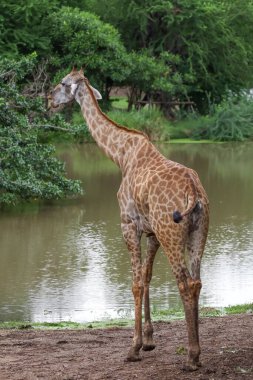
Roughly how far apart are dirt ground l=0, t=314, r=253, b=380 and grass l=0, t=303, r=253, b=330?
1.88ft

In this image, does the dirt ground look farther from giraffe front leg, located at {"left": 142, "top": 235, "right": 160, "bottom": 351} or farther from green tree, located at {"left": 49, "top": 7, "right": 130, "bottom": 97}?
green tree, located at {"left": 49, "top": 7, "right": 130, "bottom": 97}

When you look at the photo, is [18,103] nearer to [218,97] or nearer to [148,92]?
[148,92]

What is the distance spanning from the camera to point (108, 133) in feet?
28.3

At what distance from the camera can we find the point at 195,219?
23.5 ft

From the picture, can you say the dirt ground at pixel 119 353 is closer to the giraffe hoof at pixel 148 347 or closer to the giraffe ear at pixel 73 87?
the giraffe hoof at pixel 148 347

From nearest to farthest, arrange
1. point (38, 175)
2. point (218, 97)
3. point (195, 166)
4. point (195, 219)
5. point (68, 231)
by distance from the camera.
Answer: point (195, 219) < point (68, 231) < point (38, 175) < point (195, 166) < point (218, 97)

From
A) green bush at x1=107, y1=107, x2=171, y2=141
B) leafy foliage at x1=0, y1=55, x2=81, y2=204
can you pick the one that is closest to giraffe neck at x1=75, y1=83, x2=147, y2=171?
leafy foliage at x1=0, y1=55, x2=81, y2=204

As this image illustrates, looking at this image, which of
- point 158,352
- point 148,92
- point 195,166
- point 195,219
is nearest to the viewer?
point 195,219

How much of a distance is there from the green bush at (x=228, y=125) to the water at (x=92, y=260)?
12738 millimetres

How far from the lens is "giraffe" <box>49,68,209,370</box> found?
7051 mm

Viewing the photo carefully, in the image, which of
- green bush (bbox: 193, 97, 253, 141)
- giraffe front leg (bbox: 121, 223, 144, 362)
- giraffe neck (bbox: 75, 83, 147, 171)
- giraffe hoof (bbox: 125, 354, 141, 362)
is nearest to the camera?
giraffe hoof (bbox: 125, 354, 141, 362)

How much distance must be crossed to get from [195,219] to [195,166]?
68.8ft

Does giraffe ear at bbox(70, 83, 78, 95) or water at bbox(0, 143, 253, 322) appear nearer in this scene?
giraffe ear at bbox(70, 83, 78, 95)

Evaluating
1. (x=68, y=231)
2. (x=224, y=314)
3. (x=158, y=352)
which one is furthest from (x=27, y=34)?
(x=158, y=352)
